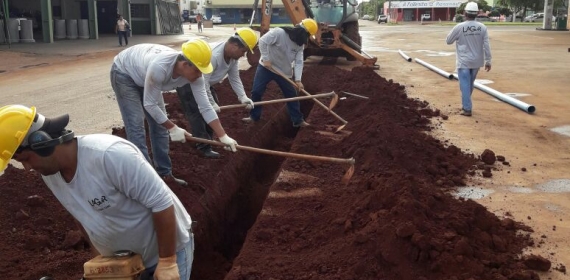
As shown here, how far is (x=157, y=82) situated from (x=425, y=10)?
74786 millimetres

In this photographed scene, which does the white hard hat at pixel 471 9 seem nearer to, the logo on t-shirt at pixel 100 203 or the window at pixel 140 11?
the logo on t-shirt at pixel 100 203

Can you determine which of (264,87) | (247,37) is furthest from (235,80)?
(264,87)

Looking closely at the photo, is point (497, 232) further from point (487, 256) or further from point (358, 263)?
point (358, 263)

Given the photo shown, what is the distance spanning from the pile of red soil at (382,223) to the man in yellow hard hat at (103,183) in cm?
174

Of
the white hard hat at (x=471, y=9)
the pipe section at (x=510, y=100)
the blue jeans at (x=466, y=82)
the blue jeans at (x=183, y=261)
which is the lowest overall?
the pipe section at (x=510, y=100)

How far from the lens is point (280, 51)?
902 centimetres

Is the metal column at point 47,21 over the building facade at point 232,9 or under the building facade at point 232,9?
under

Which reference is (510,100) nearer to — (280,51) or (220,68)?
Result: (280,51)

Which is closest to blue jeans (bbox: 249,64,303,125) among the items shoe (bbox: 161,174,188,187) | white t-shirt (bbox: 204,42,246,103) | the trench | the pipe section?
the trench

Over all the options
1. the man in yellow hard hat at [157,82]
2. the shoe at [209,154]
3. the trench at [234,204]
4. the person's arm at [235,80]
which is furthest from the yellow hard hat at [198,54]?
the shoe at [209,154]

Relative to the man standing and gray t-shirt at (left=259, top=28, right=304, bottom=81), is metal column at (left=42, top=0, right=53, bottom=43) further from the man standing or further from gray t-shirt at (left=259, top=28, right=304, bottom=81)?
the man standing

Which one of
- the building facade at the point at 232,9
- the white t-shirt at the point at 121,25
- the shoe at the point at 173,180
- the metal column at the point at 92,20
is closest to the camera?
the shoe at the point at 173,180

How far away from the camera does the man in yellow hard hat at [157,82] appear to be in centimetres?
477

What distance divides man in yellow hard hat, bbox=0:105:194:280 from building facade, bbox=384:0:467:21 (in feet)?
244
